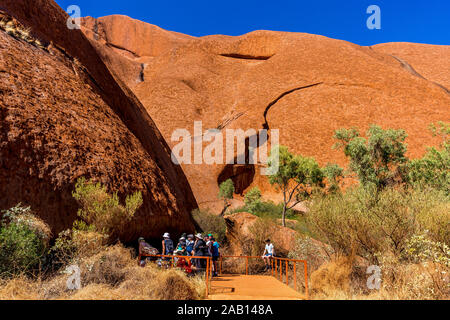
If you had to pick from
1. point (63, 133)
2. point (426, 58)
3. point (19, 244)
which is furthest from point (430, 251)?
point (426, 58)

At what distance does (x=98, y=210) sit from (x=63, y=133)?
294cm

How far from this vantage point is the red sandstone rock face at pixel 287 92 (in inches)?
1480

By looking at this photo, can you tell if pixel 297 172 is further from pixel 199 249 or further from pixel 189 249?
pixel 199 249

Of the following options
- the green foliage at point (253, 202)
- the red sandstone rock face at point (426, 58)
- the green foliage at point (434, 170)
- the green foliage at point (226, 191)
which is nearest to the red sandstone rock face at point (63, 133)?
the green foliage at point (434, 170)

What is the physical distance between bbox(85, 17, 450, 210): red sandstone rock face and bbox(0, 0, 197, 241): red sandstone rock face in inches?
818

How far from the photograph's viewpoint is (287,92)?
148 feet

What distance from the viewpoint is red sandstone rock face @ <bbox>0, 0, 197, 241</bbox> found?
306 inches

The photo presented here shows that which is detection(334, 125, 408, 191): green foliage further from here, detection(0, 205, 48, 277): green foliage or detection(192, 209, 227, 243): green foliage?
detection(0, 205, 48, 277): green foliage

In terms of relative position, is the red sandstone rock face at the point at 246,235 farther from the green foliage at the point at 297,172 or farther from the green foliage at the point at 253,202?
the green foliage at the point at 253,202

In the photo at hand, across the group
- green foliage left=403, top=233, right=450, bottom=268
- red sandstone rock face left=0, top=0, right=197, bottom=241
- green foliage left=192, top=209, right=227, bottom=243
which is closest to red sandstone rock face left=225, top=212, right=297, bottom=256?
green foliage left=192, top=209, right=227, bottom=243

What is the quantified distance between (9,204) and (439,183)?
1883 centimetres

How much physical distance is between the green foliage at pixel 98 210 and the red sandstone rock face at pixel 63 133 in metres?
0.32

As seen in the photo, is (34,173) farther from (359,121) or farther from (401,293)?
(359,121)

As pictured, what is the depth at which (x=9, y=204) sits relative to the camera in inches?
277
